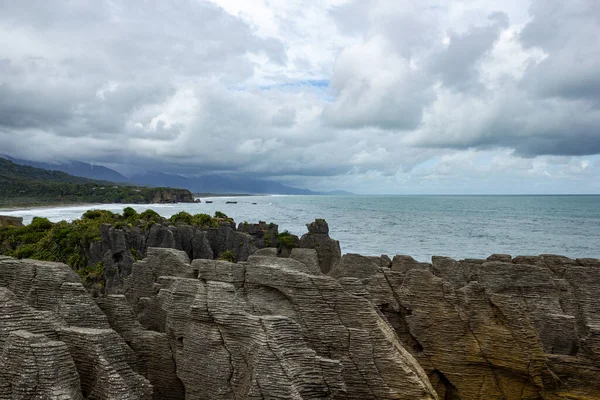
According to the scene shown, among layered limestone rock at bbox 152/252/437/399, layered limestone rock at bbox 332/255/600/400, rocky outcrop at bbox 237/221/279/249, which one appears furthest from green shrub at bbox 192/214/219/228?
layered limestone rock at bbox 152/252/437/399

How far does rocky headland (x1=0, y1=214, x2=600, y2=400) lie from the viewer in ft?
34.4

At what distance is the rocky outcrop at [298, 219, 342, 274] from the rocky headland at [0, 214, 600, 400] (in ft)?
64.2

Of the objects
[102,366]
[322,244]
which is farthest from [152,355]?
[322,244]

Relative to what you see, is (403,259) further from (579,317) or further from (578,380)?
(578,380)

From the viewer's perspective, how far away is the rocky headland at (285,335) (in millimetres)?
10500

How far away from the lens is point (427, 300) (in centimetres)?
1630

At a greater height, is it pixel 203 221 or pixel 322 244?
pixel 203 221

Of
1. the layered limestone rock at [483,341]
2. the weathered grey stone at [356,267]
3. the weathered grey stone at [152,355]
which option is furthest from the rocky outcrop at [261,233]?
the weathered grey stone at [152,355]

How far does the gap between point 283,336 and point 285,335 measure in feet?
0.20

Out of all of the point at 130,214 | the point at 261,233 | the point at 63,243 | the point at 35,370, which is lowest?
the point at 63,243

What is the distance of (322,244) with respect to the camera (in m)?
39.0

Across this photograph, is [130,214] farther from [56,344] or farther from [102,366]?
[56,344]

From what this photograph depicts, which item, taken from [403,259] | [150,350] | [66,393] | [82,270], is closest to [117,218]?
[82,270]

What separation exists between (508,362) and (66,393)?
13510 mm
